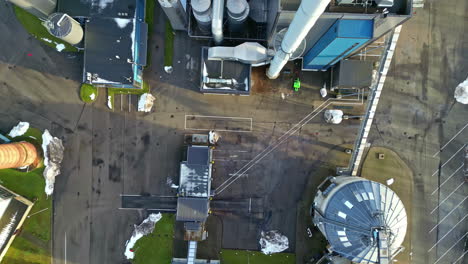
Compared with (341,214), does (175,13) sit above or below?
above

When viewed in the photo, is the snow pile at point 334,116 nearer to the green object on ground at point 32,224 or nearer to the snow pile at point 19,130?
the green object on ground at point 32,224

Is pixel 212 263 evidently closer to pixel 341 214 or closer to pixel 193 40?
pixel 341 214

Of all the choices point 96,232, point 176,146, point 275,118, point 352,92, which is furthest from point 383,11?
point 96,232

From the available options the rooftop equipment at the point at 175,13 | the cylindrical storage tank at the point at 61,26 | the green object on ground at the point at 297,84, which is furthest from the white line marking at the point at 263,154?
the cylindrical storage tank at the point at 61,26

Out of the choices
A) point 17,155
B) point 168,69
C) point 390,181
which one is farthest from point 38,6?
point 390,181

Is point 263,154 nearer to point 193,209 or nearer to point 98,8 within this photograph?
point 193,209

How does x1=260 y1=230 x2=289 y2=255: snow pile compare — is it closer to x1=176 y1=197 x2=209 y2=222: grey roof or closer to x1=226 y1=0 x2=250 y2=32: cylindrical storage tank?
x1=176 y1=197 x2=209 y2=222: grey roof

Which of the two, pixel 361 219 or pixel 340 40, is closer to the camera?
pixel 340 40
